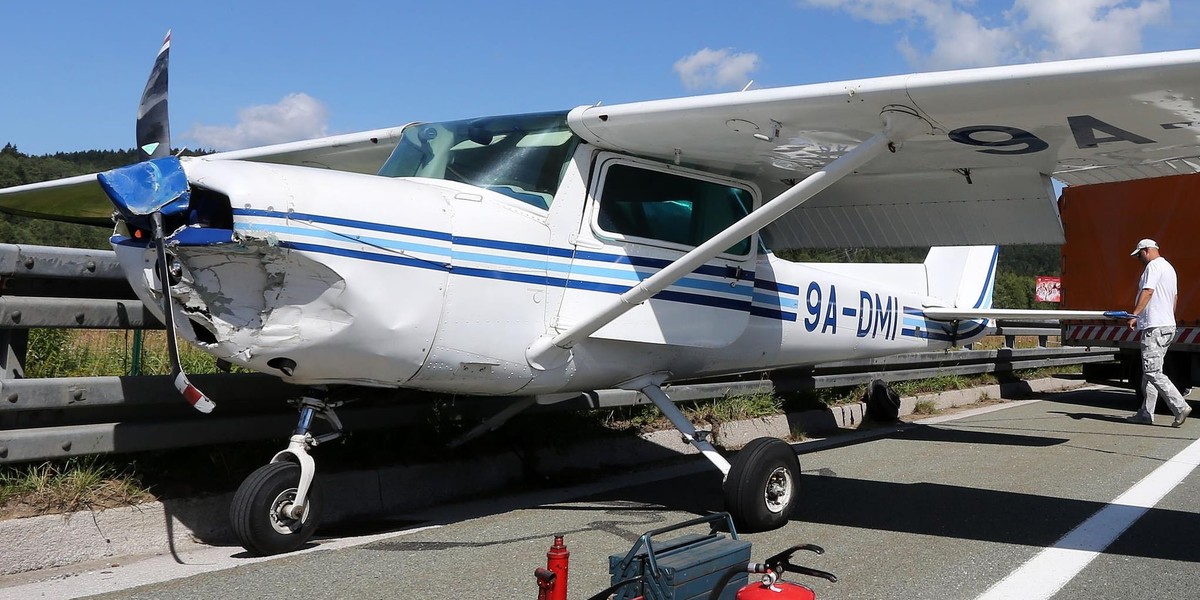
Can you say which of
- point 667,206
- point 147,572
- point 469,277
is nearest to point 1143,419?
point 667,206

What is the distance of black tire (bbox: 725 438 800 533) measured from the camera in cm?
500

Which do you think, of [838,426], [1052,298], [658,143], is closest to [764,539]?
[658,143]

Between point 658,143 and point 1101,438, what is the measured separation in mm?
5921

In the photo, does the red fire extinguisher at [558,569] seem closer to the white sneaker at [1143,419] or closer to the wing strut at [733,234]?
the wing strut at [733,234]

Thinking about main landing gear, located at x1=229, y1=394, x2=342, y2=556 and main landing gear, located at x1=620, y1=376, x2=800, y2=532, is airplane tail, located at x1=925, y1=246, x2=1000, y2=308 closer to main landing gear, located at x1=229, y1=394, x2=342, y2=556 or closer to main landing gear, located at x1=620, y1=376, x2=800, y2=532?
main landing gear, located at x1=620, y1=376, x2=800, y2=532

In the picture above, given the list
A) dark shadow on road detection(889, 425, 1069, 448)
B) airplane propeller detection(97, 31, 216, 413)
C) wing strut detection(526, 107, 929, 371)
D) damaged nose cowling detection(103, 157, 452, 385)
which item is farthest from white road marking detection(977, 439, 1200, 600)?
airplane propeller detection(97, 31, 216, 413)

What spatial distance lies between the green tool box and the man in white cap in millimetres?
8754

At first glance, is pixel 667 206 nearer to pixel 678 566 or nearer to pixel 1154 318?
pixel 678 566

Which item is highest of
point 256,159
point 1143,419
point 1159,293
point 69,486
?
point 256,159

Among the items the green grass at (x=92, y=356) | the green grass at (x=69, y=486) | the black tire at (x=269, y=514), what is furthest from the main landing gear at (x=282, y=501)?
the green grass at (x=92, y=356)

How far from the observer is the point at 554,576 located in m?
2.67

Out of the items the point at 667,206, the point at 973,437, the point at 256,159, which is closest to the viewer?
the point at 667,206

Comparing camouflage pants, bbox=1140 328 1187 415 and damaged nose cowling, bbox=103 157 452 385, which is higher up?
damaged nose cowling, bbox=103 157 452 385

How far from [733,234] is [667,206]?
78 centimetres
